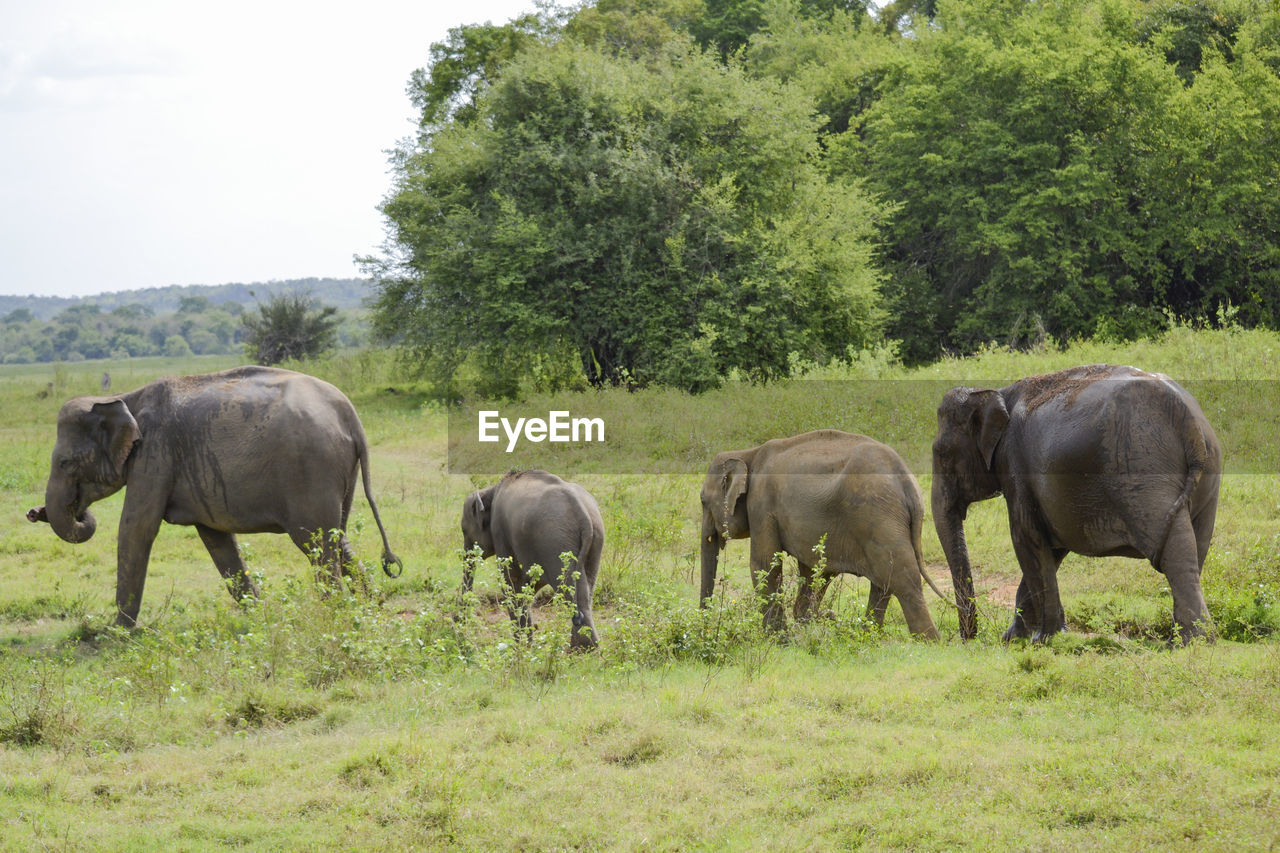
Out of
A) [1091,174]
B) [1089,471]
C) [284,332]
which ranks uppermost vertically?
[1091,174]

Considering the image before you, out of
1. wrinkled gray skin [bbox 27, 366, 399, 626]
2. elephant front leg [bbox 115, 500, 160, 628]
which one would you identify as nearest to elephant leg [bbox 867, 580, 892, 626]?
wrinkled gray skin [bbox 27, 366, 399, 626]

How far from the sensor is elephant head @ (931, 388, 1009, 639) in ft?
28.0

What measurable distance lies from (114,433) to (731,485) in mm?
5378

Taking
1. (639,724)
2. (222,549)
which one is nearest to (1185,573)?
(639,724)

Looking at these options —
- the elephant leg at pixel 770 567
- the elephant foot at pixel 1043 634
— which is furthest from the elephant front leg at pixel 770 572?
the elephant foot at pixel 1043 634

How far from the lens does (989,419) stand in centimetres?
849

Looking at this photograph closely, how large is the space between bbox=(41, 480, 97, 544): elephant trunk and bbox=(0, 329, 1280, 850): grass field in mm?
736

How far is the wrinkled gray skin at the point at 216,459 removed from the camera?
10.2 meters

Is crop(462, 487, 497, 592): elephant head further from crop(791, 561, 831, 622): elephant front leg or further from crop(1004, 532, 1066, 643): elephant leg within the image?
crop(1004, 532, 1066, 643): elephant leg

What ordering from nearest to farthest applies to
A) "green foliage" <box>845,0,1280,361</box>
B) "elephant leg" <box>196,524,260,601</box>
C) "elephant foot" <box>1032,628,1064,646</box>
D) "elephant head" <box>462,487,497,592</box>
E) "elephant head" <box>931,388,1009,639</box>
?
"elephant foot" <box>1032,628,1064,646</box> → "elephant head" <box>931,388,1009,639</box> → "elephant head" <box>462,487,497,592</box> → "elephant leg" <box>196,524,260,601</box> → "green foliage" <box>845,0,1280,361</box>

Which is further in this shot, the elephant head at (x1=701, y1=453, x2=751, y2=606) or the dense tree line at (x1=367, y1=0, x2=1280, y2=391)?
the dense tree line at (x1=367, y1=0, x2=1280, y2=391)

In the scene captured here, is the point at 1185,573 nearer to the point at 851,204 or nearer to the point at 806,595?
the point at 806,595

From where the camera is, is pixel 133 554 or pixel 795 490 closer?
pixel 795 490

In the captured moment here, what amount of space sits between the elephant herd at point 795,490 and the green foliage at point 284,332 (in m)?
34.3
